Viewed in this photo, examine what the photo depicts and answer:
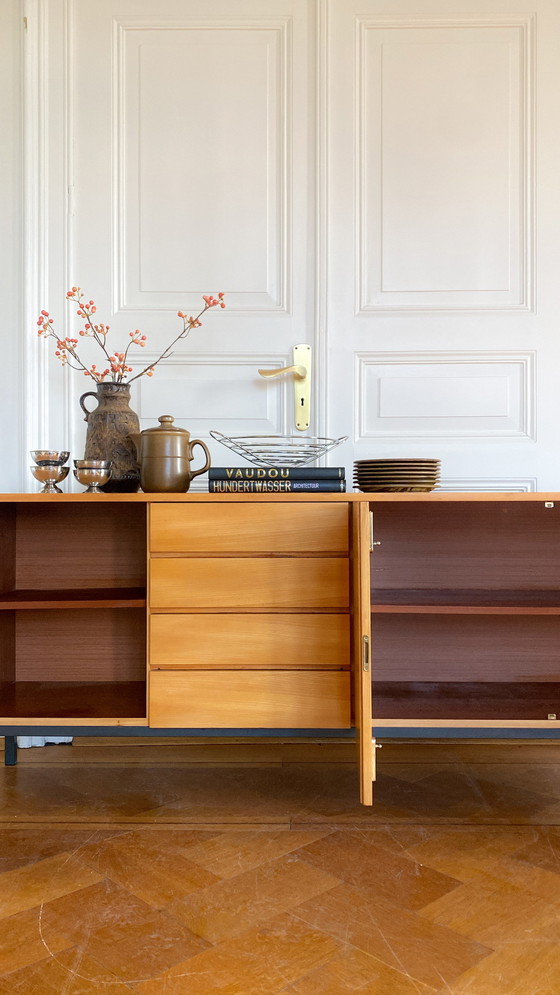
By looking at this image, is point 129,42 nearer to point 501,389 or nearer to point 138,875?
point 501,389

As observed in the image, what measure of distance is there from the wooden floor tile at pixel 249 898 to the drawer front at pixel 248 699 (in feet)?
1.01

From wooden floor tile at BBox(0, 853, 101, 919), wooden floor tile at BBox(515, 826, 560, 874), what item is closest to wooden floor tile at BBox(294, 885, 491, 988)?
wooden floor tile at BBox(515, 826, 560, 874)

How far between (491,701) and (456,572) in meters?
0.40

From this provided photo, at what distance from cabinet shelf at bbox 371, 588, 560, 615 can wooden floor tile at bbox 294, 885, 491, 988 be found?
62cm

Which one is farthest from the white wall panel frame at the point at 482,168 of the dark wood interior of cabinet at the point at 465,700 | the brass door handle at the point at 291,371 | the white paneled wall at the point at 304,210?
the dark wood interior of cabinet at the point at 465,700

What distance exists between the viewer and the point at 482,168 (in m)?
2.26

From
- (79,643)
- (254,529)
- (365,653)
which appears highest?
(254,529)

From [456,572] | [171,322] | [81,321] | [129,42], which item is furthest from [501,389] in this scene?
[129,42]

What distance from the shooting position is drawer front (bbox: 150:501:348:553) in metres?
1.70

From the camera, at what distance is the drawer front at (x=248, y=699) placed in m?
1.68

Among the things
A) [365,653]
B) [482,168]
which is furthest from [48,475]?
[482,168]

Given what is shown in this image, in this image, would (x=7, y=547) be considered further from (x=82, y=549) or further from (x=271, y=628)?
(x=271, y=628)

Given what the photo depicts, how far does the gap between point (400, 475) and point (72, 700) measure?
1.01m

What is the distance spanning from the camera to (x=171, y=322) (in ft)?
7.43
